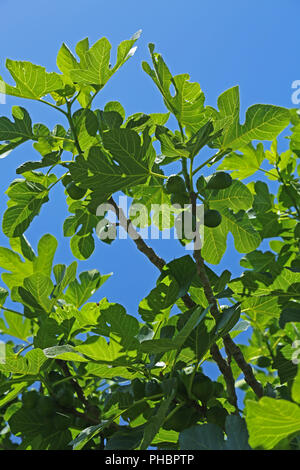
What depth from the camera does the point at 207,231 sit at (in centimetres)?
140

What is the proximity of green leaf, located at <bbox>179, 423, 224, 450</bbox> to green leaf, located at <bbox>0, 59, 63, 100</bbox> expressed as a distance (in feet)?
3.10

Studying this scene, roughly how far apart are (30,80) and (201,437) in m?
0.97

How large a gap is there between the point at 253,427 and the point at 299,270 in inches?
26.7

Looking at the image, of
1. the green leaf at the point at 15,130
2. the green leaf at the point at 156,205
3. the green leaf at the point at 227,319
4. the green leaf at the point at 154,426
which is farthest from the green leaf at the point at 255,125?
the green leaf at the point at 154,426

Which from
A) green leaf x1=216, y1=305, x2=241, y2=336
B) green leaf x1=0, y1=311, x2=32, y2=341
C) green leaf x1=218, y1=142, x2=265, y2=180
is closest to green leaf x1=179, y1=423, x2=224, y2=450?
green leaf x1=216, y1=305, x2=241, y2=336

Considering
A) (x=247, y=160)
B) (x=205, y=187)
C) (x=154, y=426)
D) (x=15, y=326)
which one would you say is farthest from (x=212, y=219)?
(x=15, y=326)

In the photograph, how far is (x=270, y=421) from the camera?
69 cm

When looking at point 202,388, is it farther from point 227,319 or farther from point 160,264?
point 160,264

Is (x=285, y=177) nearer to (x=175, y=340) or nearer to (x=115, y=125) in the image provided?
(x=115, y=125)

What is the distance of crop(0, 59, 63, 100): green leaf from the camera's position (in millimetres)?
1255

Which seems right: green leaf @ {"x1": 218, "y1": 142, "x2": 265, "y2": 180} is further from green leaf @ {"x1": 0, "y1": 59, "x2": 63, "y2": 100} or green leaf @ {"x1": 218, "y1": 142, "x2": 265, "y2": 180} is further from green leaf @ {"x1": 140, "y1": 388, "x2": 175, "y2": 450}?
green leaf @ {"x1": 140, "y1": 388, "x2": 175, "y2": 450}

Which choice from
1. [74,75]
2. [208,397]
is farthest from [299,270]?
[74,75]

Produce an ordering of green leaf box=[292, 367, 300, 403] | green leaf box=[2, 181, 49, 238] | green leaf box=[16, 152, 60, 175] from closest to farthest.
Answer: green leaf box=[292, 367, 300, 403], green leaf box=[16, 152, 60, 175], green leaf box=[2, 181, 49, 238]

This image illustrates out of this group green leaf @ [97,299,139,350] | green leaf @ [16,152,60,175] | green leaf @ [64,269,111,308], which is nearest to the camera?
green leaf @ [97,299,139,350]
